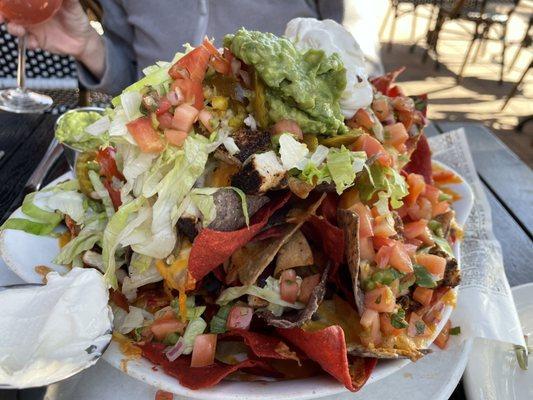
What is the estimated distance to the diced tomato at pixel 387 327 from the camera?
2.85 ft

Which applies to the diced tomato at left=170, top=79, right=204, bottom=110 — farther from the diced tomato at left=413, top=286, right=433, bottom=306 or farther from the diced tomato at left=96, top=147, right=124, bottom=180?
the diced tomato at left=413, top=286, right=433, bottom=306

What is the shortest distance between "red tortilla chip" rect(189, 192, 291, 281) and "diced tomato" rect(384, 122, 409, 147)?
41 centimetres

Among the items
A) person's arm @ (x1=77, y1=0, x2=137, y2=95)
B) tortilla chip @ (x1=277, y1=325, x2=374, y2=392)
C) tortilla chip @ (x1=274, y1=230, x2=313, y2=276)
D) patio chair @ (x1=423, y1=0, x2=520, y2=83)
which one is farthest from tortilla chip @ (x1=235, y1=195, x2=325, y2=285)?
patio chair @ (x1=423, y1=0, x2=520, y2=83)

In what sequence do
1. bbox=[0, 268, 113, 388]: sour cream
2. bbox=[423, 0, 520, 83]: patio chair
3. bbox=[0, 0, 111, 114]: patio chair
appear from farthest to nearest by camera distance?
1. bbox=[423, 0, 520, 83]: patio chair
2. bbox=[0, 0, 111, 114]: patio chair
3. bbox=[0, 268, 113, 388]: sour cream

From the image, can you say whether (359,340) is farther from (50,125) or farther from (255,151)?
(50,125)

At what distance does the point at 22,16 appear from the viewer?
5.23ft

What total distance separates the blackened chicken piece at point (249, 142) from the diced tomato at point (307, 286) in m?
0.24

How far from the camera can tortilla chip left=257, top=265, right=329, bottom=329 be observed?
0.81 m

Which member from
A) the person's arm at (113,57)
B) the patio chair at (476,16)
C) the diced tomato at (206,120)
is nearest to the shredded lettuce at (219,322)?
the diced tomato at (206,120)

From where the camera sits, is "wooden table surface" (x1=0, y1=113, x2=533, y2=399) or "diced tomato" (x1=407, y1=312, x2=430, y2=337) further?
"wooden table surface" (x1=0, y1=113, x2=533, y2=399)

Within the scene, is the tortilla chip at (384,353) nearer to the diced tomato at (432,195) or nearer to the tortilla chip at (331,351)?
the tortilla chip at (331,351)

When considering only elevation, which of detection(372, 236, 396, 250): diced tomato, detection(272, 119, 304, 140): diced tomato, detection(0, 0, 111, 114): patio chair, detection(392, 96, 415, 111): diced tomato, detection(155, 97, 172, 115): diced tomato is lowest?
detection(0, 0, 111, 114): patio chair

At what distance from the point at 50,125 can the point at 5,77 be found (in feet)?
3.27

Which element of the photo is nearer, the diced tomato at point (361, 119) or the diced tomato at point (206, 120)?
the diced tomato at point (206, 120)
